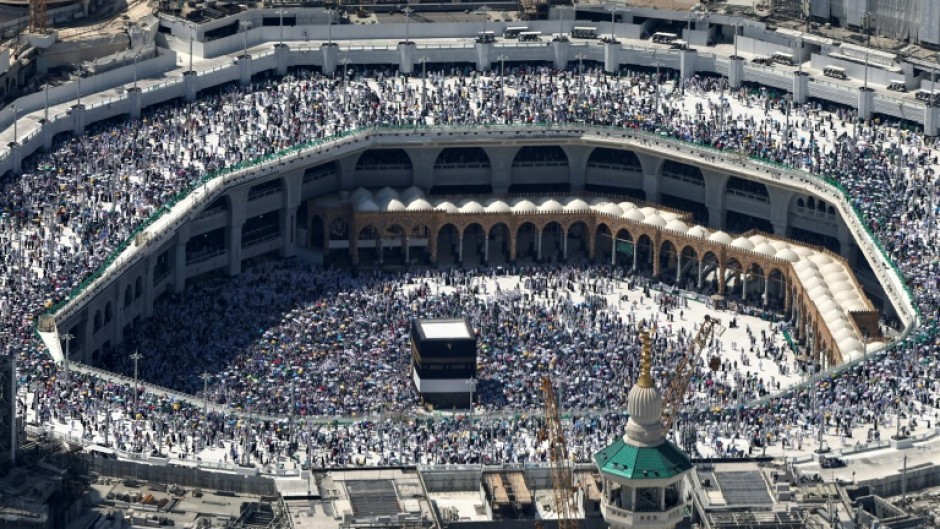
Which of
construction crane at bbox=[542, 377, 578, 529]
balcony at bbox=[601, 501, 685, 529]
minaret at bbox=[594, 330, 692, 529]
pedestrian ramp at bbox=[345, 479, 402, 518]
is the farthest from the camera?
pedestrian ramp at bbox=[345, 479, 402, 518]

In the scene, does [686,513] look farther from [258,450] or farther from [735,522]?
[258,450]

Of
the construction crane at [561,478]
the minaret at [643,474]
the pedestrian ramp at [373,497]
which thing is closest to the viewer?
Answer: the minaret at [643,474]

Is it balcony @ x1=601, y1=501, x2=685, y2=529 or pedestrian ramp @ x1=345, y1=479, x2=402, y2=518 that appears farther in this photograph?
pedestrian ramp @ x1=345, y1=479, x2=402, y2=518

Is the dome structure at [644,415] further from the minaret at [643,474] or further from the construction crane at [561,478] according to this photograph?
the construction crane at [561,478]

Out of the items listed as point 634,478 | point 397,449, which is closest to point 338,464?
point 397,449

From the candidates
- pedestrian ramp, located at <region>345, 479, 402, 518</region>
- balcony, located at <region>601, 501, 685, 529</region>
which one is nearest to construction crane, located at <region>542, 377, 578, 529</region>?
pedestrian ramp, located at <region>345, 479, 402, 518</region>

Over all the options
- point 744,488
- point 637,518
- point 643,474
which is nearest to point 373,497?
point 744,488

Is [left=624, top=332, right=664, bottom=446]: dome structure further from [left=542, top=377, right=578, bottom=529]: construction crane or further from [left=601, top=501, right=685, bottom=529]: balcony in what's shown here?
[left=542, top=377, right=578, bottom=529]: construction crane

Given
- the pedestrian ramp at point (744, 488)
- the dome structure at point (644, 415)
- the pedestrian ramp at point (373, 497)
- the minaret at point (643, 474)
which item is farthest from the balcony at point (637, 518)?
the pedestrian ramp at point (744, 488)
